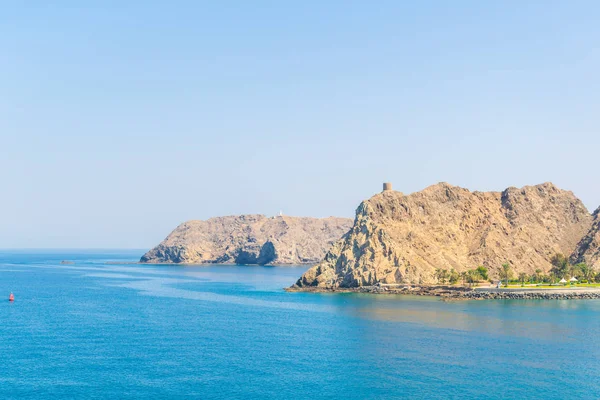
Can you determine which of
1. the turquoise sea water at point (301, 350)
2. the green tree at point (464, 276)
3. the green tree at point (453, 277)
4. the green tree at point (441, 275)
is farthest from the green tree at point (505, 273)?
the turquoise sea water at point (301, 350)

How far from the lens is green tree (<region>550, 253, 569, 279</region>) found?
169 metres

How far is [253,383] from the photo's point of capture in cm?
7019

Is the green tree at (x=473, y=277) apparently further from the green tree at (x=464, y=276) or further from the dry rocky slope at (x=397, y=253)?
the dry rocky slope at (x=397, y=253)

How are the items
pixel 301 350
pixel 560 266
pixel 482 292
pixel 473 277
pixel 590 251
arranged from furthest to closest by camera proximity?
pixel 590 251
pixel 560 266
pixel 473 277
pixel 482 292
pixel 301 350

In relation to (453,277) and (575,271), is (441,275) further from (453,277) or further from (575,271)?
(575,271)

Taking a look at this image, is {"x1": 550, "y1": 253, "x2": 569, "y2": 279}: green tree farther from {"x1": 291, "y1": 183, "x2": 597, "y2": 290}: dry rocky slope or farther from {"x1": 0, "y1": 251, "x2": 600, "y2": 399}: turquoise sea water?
{"x1": 0, "y1": 251, "x2": 600, "y2": 399}: turquoise sea water

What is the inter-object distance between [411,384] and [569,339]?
37.2 metres

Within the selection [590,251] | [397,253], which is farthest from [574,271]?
[397,253]

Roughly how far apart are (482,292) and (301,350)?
8156 centimetres

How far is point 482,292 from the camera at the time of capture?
153500 mm

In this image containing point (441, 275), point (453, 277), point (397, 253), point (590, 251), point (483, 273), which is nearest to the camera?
point (453, 277)

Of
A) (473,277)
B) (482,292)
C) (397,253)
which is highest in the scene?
(397,253)

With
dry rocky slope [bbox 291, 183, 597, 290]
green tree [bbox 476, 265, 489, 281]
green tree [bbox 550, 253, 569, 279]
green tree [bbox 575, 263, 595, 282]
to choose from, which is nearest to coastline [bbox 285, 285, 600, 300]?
dry rocky slope [bbox 291, 183, 597, 290]

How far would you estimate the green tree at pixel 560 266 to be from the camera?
554 feet
